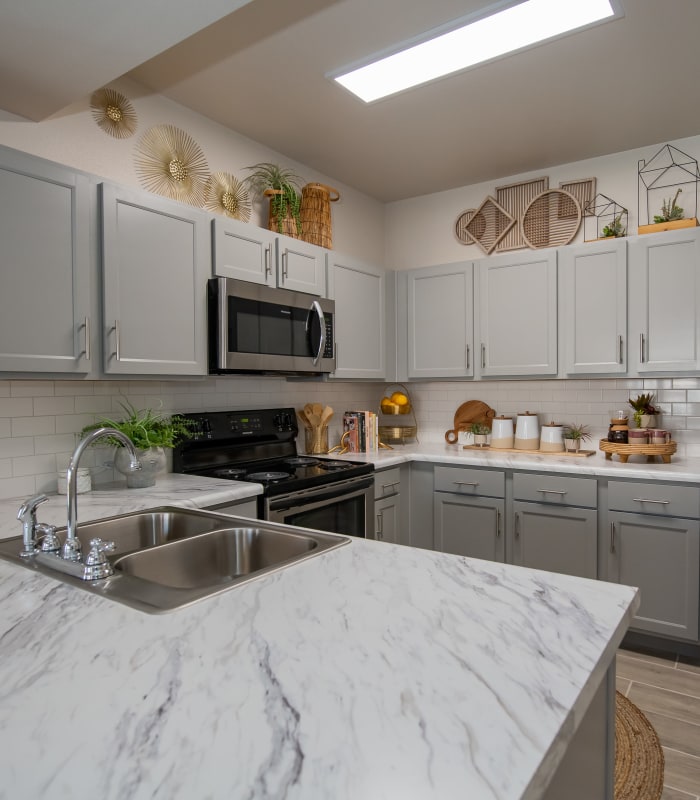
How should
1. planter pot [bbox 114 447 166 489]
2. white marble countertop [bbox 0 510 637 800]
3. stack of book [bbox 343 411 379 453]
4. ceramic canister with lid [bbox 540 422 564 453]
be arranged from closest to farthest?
white marble countertop [bbox 0 510 637 800]
planter pot [bbox 114 447 166 489]
ceramic canister with lid [bbox 540 422 564 453]
stack of book [bbox 343 411 379 453]

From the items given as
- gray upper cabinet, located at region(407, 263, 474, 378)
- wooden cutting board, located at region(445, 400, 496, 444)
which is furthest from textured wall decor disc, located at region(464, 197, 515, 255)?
wooden cutting board, located at region(445, 400, 496, 444)

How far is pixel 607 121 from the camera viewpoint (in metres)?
3.05

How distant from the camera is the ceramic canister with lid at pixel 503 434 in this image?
3682 mm

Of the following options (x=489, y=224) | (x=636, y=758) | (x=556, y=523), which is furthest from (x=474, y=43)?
(x=636, y=758)

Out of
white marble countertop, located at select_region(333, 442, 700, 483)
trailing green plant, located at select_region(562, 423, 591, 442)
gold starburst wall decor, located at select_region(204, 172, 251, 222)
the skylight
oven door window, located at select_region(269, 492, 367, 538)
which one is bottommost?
oven door window, located at select_region(269, 492, 367, 538)

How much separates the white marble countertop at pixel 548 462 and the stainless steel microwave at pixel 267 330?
671 millimetres

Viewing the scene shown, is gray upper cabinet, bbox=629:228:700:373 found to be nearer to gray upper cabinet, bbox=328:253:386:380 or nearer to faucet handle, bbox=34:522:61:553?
gray upper cabinet, bbox=328:253:386:380

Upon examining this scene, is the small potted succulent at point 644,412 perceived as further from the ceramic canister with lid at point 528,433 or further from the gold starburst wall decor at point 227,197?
the gold starburst wall decor at point 227,197

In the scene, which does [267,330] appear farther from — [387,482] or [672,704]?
[672,704]

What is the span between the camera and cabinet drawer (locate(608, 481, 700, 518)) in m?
2.75

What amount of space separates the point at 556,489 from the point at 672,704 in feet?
3.42

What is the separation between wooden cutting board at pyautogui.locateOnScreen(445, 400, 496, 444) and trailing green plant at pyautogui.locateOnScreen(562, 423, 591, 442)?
51cm

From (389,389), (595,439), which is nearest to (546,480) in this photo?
(595,439)

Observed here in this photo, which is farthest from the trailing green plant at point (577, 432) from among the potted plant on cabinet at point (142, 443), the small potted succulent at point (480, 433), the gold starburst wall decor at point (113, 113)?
the gold starburst wall decor at point (113, 113)
